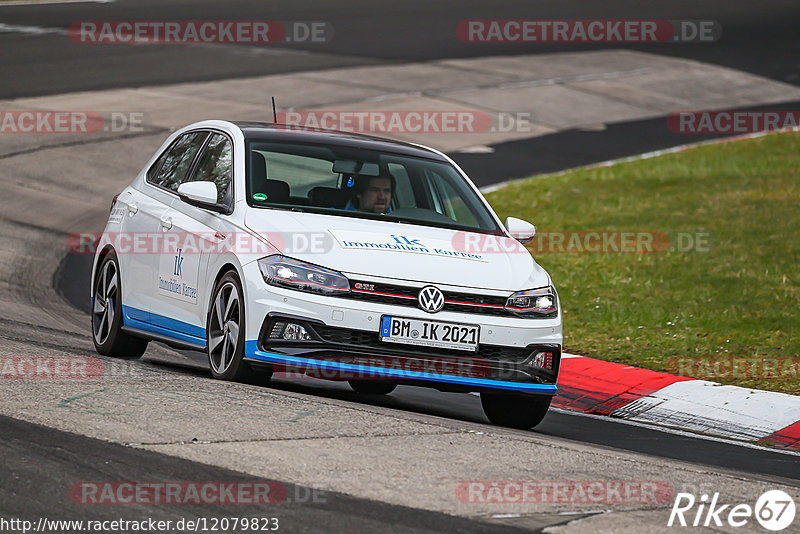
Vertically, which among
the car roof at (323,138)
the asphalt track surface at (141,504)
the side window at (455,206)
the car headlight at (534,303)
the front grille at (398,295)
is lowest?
the asphalt track surface at (141,504)

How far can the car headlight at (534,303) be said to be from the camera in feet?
26.5

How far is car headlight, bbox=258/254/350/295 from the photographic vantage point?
7754mm

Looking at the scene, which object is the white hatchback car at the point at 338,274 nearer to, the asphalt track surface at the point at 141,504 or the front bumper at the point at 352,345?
the front bumper at the point at 352,345

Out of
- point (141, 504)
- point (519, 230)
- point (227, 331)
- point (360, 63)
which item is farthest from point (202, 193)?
point (360, 63)

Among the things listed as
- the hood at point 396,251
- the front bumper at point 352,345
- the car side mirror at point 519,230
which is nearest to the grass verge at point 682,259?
the car side mirror at point 519,230

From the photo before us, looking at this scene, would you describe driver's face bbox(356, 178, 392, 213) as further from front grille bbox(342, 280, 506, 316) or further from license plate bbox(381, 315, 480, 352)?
license plate bbox(381, 315, 480, 352)

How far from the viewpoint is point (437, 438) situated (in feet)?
22.9

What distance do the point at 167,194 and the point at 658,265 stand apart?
6.83m

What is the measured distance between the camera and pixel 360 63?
29812mm

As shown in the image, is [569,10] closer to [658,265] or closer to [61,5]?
[61,5]

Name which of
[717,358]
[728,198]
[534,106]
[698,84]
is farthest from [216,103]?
[717,358]

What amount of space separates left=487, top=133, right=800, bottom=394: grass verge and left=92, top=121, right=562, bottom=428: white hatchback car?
2.87 m

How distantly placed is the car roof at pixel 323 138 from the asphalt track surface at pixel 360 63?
1.65 metres

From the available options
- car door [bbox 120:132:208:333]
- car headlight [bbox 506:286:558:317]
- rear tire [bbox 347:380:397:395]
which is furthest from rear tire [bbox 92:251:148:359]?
car headlight [bbox 506:286:558:317]
